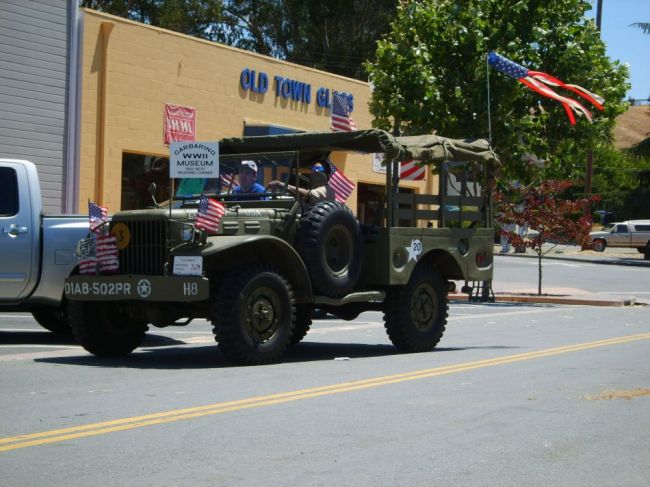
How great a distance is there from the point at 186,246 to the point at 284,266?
1204 mm

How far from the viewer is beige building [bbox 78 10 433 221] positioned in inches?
966

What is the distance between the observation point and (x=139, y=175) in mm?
26281

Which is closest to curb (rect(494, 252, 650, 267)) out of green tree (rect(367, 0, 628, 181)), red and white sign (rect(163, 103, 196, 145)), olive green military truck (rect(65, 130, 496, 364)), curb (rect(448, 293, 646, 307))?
curb (rect(448, 293, 646, 307))

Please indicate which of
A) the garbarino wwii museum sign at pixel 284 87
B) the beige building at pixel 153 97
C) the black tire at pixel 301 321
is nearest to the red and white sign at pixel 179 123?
the beige building at pixel 153 97

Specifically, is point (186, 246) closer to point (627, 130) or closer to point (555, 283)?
point (555, 283)

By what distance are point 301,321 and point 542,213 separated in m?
14.1

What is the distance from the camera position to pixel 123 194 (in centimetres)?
2614

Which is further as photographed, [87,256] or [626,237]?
[626,237]

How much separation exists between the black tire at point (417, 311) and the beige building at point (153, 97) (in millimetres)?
8886

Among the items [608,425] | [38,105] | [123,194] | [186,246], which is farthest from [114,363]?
[123,194]

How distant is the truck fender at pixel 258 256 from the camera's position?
10430mm

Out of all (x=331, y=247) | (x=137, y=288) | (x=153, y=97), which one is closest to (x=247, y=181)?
Result: (x=331, y=247)

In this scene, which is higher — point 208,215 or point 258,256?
point 208,215

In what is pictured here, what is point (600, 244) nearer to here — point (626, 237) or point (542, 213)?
point (626, 237)
